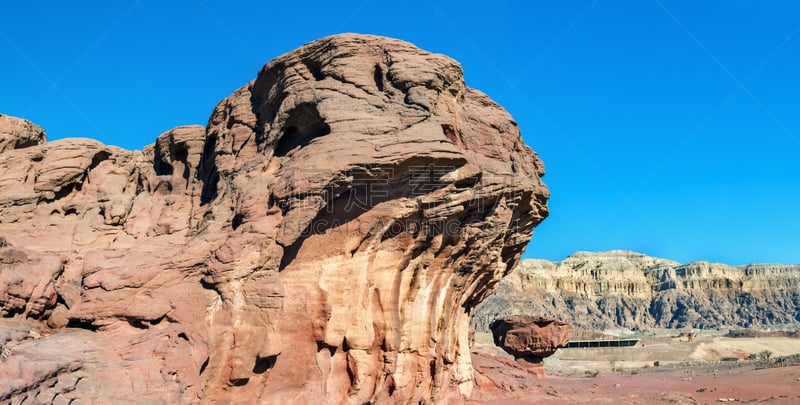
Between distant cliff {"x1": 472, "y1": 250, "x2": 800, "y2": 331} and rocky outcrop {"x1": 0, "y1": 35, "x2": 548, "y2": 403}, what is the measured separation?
8948cm

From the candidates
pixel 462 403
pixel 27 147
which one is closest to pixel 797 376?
pixel 462 403

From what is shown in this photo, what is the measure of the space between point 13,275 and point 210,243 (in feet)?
13.6

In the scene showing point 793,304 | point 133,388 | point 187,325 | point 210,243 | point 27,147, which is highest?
point 793,304

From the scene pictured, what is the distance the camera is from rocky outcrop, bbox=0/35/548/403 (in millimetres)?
13219

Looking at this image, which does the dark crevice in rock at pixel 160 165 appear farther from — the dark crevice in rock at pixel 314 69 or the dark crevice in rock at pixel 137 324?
the dark crevice in rock at pixel 137 324

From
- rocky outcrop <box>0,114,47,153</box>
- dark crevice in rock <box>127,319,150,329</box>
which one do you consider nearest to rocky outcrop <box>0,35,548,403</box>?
dark crevice in rock <box>127,319,150,329</box>

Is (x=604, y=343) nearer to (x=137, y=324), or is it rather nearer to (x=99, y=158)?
(x=99, y=158)

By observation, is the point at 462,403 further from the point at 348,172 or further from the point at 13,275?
the point at 13,275

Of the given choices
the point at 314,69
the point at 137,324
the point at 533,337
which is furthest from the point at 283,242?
the point at 533,337

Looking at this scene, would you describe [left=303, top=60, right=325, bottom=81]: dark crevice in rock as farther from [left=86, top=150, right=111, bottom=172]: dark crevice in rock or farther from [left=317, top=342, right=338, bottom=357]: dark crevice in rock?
[left=86, top=150, right=111, bottom=172]: dark crevice in rock

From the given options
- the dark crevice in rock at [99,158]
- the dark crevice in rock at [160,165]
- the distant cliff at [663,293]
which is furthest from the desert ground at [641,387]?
the distant cliff at [663,293]

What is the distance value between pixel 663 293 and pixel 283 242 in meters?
123

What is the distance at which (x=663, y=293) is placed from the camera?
124m

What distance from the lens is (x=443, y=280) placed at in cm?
1900
